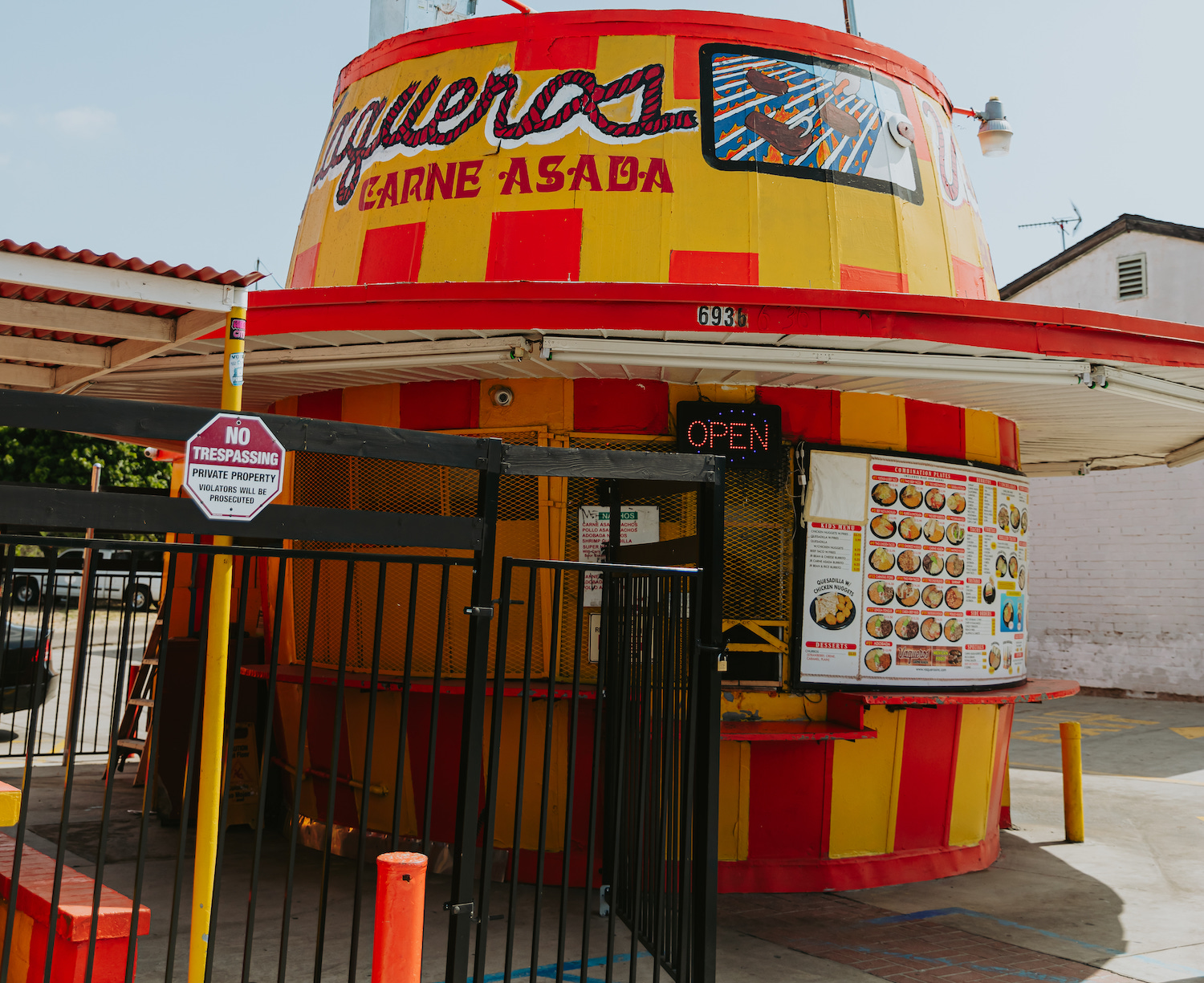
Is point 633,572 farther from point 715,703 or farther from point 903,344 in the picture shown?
point 903,344

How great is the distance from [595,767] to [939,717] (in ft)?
15.0

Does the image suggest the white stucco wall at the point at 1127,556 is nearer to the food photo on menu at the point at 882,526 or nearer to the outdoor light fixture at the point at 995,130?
the outdoor light fixture at the point at 995,130

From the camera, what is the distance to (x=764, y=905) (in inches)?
272

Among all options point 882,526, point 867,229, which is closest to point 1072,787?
point 882,526

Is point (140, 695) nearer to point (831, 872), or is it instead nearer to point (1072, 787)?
point (831, 872)

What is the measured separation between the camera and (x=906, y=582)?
7.65 meters

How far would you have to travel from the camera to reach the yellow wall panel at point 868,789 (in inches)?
289

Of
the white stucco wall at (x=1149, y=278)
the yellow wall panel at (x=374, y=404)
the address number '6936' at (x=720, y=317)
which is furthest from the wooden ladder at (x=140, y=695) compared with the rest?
the white stucco wall at (x=1149, y=278)

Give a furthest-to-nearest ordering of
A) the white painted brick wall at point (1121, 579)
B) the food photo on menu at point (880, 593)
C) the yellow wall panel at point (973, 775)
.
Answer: the white painted brick wall at point (1121, 579)
the yellow wall panel at point (973, 775)
the food photo on menu at point (880, 593)

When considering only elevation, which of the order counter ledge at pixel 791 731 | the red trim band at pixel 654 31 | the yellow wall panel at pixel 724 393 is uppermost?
the red trim band at pixel 654 31

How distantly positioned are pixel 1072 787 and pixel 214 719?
7394 mm

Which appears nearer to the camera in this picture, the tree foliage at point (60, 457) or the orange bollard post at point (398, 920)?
the orange bollard post at point (398, 920)

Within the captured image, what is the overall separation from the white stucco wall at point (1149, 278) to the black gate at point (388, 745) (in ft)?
49.7

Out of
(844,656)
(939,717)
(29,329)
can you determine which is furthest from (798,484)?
(29,329)
